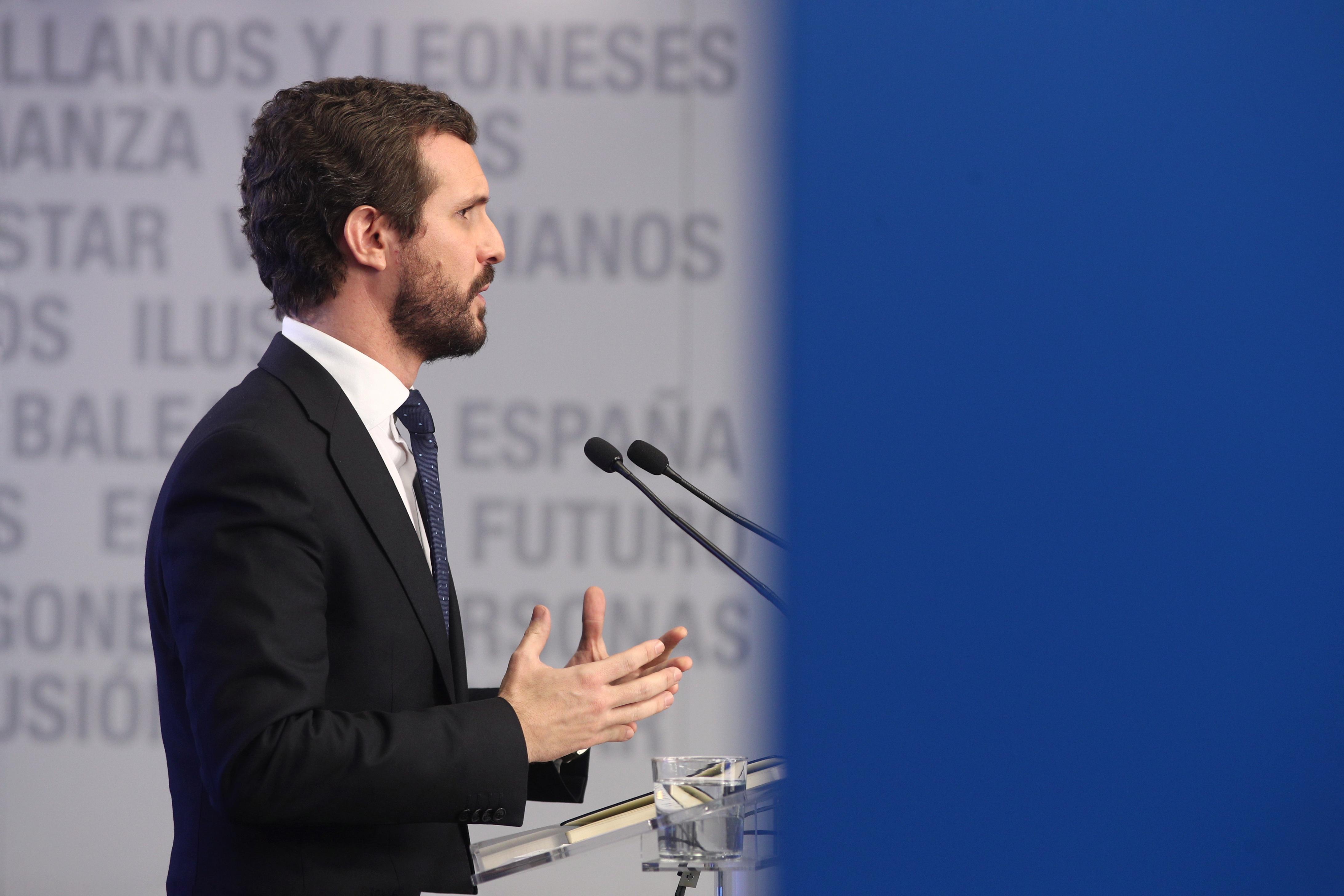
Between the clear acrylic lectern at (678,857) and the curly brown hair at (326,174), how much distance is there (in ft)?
2.56

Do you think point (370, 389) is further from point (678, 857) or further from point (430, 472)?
point (678, 857)

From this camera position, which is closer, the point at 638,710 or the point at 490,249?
the point at 638,710

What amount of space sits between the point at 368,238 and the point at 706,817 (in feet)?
2.80

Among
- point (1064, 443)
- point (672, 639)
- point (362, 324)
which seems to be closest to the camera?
point (1064, 443)

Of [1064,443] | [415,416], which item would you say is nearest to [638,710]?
[415,416]

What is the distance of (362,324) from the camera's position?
153 cm

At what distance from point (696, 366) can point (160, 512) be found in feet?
7.44

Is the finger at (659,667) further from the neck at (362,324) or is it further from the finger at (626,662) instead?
the neck at (362,324)

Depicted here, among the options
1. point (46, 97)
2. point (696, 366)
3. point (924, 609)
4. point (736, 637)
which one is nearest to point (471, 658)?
point (736, 637)

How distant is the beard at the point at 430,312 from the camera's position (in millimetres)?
1537

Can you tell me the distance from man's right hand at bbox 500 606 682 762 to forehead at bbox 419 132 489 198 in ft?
2.07

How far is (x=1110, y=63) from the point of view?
454 millimetres

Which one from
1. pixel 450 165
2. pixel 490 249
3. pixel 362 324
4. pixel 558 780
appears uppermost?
pixel 450 165

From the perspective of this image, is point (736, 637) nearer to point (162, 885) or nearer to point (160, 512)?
point (162, 885)
